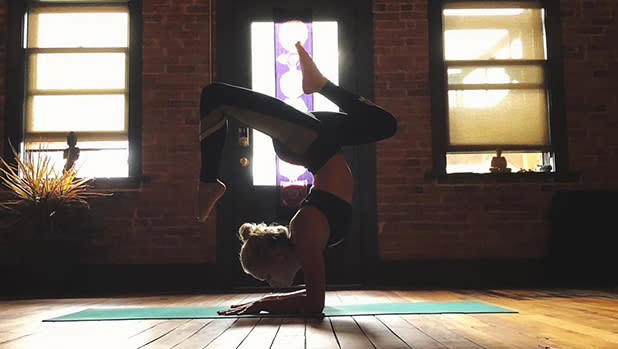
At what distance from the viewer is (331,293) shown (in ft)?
14.8

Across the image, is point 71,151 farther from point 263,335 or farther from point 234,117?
point 263,335

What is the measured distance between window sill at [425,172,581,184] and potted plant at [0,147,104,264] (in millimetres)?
3006

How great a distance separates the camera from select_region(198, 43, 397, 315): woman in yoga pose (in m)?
2.63

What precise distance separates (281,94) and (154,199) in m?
1.47

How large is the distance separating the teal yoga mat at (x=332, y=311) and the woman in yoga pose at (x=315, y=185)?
0.27 meters

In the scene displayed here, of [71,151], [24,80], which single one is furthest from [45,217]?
[24,80]

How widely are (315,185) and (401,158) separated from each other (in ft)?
7.45

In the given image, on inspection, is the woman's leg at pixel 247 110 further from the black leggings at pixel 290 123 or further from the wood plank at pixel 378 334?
the wood plank at pixel 378 334

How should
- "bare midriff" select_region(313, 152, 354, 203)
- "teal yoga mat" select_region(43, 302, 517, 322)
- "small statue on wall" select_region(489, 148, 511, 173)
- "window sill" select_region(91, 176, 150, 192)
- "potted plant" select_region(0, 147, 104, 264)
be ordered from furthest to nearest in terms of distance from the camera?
"small statue on wall" select_region(489, 148, 511, 173) < "window sill" select_region(91, 176, 150, 192) < "potted plant" select_region(0, 147, 104, 264) < "teal yoga mat" select_region(43, 302, 517, 322) < "bare midriff" select_region(313, 152, 354, 203)

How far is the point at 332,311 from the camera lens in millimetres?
3174

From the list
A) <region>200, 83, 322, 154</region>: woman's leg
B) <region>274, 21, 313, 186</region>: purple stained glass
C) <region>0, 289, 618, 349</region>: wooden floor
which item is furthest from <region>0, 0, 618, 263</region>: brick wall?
<region>200, 83, 322, 154</region>: woman's leg

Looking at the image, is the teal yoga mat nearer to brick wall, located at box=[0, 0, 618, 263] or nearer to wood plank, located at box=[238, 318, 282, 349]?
wood plank, located at box=[238, 318, 282, 349]

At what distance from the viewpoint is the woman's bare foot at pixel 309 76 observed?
2816mm

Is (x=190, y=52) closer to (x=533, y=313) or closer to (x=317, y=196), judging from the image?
(x=317, y=196)
